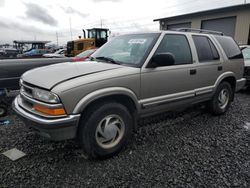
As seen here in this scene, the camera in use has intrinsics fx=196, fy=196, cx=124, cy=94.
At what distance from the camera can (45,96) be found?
235 cm

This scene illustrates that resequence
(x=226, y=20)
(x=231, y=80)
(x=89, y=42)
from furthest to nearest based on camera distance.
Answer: (x=89, y=42), (x=226, y=20), (x=231, y=80)

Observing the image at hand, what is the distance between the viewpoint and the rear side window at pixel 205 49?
3.85m

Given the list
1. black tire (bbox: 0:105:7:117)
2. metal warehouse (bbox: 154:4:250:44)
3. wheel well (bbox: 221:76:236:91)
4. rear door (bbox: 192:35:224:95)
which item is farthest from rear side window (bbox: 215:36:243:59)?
metal warehouse (bbox: 154:4:250:44)

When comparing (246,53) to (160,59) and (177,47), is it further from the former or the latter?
(160,59)

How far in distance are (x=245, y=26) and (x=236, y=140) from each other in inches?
545

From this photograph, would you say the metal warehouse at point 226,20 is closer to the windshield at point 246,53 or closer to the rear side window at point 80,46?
the windshield at point 246,53

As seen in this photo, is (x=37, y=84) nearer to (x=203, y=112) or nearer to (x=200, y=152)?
(x=200, y=152)

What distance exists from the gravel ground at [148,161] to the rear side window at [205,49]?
4.62 ft

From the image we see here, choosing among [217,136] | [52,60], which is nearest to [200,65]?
[217,136]

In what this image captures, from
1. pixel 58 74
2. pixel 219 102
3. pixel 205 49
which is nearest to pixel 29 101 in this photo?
A: pixel 58 74

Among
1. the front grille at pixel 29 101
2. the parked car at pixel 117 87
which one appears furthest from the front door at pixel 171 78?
the front grille at pixel 29 101

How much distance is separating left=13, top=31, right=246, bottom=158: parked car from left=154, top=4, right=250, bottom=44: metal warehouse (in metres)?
12.6

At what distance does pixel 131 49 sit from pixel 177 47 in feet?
2.82

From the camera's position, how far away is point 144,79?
2.94 metres
